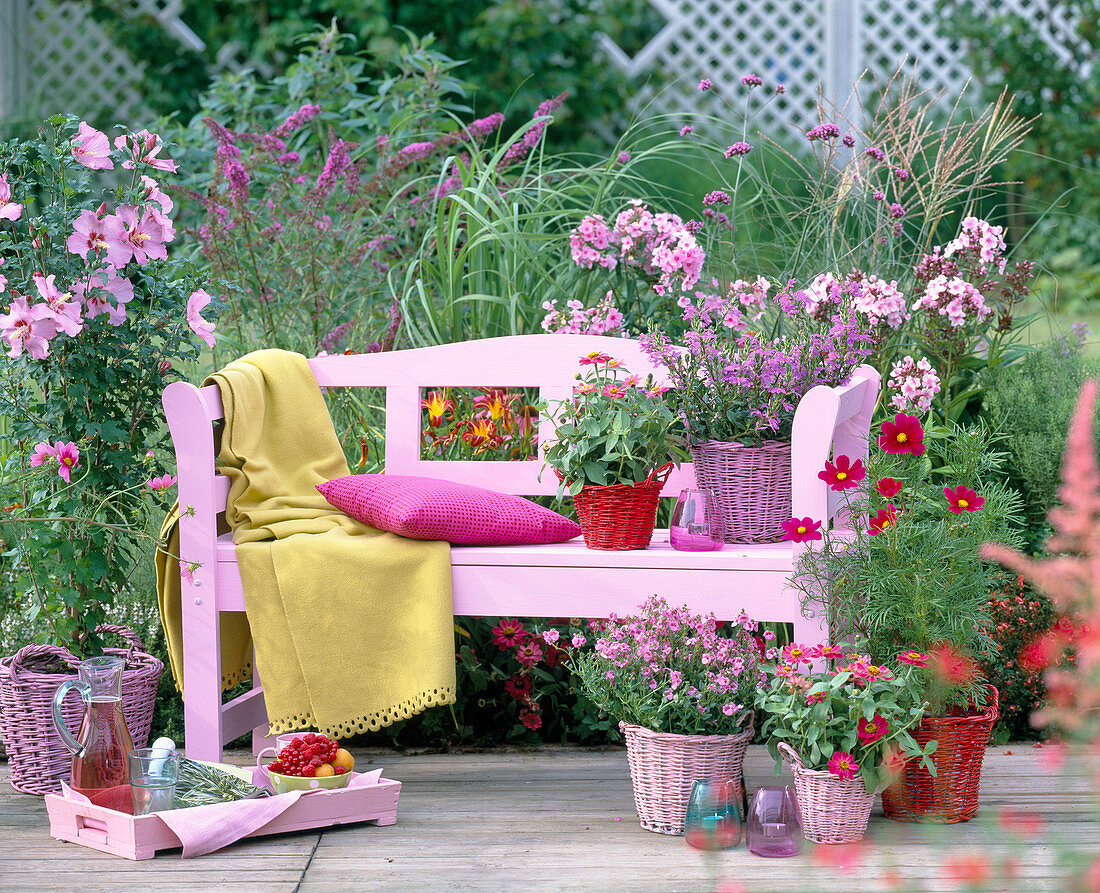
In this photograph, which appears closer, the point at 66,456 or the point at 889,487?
the point at 889,487

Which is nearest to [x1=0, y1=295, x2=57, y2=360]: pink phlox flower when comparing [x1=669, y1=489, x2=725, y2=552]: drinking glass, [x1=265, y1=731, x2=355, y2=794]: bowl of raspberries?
[x1=265, y1=731, x2=355, y2=794]: bowl of raspberries

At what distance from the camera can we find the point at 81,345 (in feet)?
7.88

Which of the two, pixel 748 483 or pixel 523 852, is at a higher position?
pixel 748 483

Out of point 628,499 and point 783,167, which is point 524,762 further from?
point 783,167

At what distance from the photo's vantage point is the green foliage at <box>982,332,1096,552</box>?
2928 millimetres

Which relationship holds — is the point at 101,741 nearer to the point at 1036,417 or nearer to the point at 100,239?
the point at 100,239

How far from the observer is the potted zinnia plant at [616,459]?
7.69ft

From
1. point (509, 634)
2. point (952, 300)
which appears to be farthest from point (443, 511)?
point (952, 300)

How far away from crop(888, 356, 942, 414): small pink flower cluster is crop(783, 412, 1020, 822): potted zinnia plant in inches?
16.1

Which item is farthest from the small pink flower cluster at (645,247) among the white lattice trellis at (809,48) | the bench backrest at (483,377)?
the white lattice trellis at (809,48)

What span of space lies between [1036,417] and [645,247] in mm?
1043

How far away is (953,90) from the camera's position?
6711 mm

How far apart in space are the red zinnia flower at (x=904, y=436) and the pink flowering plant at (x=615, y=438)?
404 mm

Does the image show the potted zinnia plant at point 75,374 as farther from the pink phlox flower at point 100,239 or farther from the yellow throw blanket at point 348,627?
the yellow throw blanket at point 348,627
